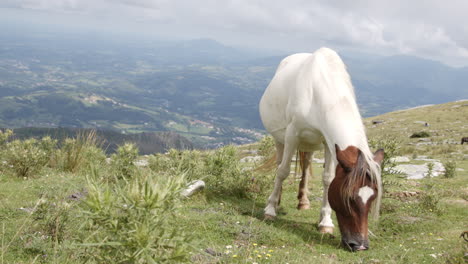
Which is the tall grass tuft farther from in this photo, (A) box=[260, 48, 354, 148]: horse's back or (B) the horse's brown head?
(B) the horse's brown head

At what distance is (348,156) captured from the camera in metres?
5.94

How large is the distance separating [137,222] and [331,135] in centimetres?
455

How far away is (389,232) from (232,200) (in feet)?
13.7

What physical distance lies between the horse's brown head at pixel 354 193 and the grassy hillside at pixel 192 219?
0.45 m

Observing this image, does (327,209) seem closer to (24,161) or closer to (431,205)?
(431,205)

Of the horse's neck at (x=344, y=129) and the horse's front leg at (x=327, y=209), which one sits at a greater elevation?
the horse's neck at (x=344, y=129)

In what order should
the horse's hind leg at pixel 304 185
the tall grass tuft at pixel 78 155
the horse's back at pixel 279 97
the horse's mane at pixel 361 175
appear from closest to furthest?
the horse's mane at pixel 361 175 → the horse's back at pixel 279 97 → the horse's hind leg at pixel 304 185 → the tall grass tuft at pixel 78 155

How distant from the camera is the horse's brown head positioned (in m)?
5.78

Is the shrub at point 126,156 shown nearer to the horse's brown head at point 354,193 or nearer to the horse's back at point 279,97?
the horse's back at point 279,97

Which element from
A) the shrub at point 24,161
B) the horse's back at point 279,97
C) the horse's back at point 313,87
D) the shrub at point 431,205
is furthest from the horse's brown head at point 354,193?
the shrub at point 24,161

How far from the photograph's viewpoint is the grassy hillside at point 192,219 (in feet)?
9.13

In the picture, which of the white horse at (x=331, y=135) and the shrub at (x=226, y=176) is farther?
the shrub at (x=226, y=176)

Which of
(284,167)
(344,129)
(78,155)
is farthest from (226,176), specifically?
(344,129)

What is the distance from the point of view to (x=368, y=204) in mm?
5840
